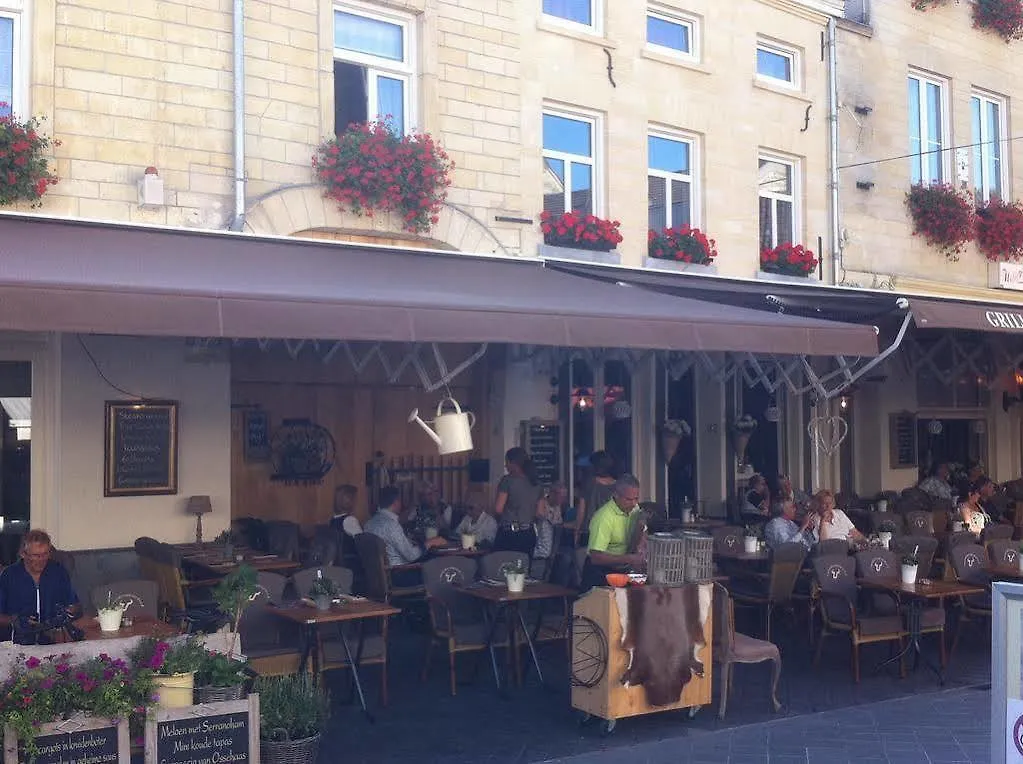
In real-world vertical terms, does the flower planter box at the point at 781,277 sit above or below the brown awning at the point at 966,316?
above

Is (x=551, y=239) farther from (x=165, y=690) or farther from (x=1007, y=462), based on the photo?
(x=1007, y=462)

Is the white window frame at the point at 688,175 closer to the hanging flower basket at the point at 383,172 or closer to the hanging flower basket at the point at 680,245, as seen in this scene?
the hanging flower basket at the point at 680,245

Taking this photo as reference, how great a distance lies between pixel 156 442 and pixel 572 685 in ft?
15.1

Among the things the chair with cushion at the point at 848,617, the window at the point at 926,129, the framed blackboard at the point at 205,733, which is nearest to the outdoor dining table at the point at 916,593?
the chair with cushion at the point at 848,617

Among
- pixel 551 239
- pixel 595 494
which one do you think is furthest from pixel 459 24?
pixel 595 494

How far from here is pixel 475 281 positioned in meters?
9.55

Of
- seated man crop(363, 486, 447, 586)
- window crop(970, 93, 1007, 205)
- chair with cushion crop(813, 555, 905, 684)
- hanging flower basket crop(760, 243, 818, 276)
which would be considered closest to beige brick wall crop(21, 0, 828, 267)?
hanging flower basket crop(760, 243, 818, 276)

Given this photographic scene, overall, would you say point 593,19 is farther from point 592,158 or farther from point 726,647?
point 726,647

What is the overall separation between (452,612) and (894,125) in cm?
1009

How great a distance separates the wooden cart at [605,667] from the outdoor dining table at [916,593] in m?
2.11

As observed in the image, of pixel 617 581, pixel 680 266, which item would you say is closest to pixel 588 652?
pixel 617 581

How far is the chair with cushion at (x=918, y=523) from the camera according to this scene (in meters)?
12.8

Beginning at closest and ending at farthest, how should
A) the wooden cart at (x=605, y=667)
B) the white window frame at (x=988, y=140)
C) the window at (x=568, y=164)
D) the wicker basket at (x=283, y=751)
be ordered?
the wicker basket at (x=283, y=751) → the wooden cart at (x=605, y=667) → the window at (x=568, y=164) → the white window frame at (x=988, y=140)

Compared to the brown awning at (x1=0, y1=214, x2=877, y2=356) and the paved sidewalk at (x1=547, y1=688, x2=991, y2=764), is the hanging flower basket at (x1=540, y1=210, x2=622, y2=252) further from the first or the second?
the paved sidewalk at (x1=547, y1=688, x2=991, y2=764)
